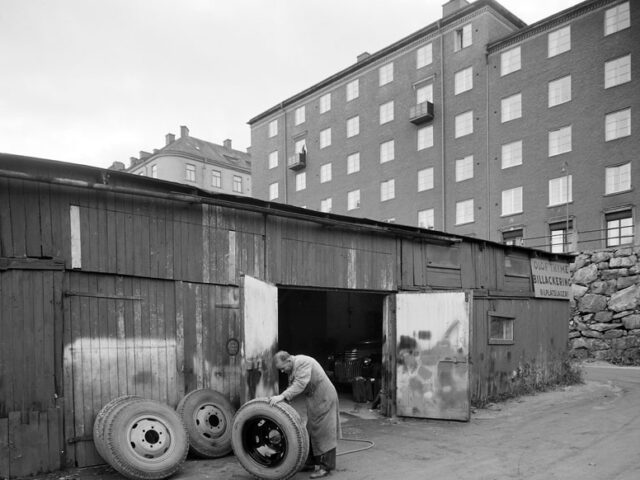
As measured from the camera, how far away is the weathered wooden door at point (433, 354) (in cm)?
1005

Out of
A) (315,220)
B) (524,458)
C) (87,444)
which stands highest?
(315,220)

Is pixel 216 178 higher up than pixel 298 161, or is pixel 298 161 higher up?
pixel 216 178

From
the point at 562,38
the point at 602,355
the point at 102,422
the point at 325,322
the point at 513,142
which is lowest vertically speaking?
the point at 602,355

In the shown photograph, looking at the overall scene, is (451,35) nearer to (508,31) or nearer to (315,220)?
(508,31)

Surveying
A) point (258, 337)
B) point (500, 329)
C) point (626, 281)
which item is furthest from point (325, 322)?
point (626, 281)

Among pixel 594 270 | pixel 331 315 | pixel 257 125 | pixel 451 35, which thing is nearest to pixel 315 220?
pixel 331 315

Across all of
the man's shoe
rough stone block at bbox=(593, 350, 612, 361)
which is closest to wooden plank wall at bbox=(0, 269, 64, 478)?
A: the man's shoe

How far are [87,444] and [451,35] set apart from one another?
35958 mm

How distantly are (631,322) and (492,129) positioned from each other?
15.6m

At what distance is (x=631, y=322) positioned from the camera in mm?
22734

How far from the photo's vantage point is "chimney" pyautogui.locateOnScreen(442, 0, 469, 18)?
120 ft

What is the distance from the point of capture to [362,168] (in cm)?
4175

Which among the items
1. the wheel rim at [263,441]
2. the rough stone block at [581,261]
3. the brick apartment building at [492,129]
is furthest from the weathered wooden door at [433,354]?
the brick apartment building at [492,129]

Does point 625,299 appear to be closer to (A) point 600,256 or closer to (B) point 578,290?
(B) point 578,290
